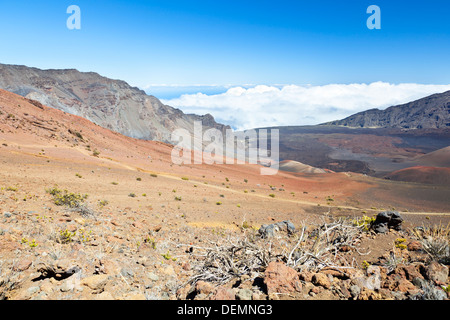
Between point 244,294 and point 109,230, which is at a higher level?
point 244,294

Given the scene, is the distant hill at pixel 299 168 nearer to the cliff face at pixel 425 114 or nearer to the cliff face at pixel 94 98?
the cliff face at pixel 94 98

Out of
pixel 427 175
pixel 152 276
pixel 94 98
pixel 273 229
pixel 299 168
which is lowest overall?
pixel 299 168

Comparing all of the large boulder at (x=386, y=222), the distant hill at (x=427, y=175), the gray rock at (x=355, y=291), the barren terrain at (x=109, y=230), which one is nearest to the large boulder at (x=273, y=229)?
the barren terrain at (x=109, y=230)

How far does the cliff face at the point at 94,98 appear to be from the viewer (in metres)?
59.5

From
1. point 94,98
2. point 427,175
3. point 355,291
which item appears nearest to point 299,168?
point 427,175

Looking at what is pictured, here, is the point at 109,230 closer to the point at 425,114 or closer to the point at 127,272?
the point at 127,272

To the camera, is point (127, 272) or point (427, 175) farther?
point (427, 175)

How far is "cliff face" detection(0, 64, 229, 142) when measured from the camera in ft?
195

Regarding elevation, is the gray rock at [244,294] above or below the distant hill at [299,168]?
above

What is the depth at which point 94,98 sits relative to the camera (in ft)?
253

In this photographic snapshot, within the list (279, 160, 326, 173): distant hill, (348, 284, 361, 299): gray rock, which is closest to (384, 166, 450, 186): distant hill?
(279, 160, 326, 173): distant hill

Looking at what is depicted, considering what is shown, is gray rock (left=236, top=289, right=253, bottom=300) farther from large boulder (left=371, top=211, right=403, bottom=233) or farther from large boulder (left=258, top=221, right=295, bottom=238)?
large boulder (left=371, top=211, right=403, bottom=233)

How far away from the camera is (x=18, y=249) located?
14.9 ft
